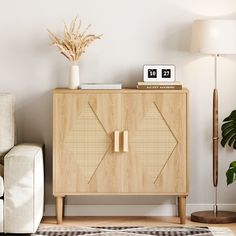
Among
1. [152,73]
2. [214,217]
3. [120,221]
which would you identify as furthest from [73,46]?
[214,217]

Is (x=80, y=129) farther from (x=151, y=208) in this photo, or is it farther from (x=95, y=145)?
(x=151, y=208)

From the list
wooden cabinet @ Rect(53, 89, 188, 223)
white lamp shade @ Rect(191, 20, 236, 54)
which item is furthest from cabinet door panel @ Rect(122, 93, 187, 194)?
white lamp shade @ Rect(191, 20, 236, 54)

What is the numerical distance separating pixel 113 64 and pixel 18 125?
2.65 ft

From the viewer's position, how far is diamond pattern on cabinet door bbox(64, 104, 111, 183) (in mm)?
5180

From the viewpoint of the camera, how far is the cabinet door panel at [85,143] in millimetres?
5168

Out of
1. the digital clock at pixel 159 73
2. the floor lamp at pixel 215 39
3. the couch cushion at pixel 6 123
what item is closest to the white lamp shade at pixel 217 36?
the floor lamp at pixel 215 39

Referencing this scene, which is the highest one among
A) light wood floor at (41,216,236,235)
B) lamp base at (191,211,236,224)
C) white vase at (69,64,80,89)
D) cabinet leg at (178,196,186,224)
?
white vase at (69,64,80,89)

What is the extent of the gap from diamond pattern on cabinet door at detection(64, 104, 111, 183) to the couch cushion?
1.24 ft

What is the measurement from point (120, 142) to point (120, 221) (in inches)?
23.3

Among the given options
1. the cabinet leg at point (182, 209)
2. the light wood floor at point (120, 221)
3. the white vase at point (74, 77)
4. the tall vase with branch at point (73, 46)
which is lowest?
the light wood floor at point (120, 221)

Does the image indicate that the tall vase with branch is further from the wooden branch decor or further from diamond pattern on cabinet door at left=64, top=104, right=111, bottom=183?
diamond pattern on cabinet door at left=64, top=104, right=111, bottom=183

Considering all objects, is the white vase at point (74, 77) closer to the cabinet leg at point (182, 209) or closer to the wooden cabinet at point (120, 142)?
the wooden cabinet at point (120, 142)

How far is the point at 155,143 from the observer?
5.20 meters

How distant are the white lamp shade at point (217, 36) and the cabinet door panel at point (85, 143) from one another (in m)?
0.70
